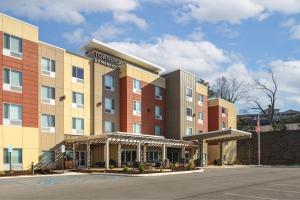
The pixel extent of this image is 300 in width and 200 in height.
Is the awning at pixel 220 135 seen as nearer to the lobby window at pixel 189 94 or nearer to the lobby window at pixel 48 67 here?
the lobby window at pixel 189 94

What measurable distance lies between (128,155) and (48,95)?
1297 cm

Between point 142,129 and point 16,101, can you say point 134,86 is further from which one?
point 16,101

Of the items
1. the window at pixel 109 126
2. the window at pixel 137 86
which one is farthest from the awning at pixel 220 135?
the window at pixel 109 126

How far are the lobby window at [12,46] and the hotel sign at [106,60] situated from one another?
10.7 metres

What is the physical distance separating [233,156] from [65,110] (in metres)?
34.6

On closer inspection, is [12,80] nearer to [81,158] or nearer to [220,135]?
[81,158]

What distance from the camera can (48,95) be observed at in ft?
134

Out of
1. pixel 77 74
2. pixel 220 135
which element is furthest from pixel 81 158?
pixel 220 135

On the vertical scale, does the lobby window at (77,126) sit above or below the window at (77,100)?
below

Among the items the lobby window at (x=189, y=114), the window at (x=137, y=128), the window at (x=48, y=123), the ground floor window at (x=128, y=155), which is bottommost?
the ground floor window at (x=128, y=155)

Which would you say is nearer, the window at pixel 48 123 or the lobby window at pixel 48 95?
the window at pixel 48 123

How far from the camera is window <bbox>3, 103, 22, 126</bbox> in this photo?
3609 cm

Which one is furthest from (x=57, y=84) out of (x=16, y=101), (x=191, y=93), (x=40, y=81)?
(x=191, y=93)

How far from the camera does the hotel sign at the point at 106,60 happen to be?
4781 cm
